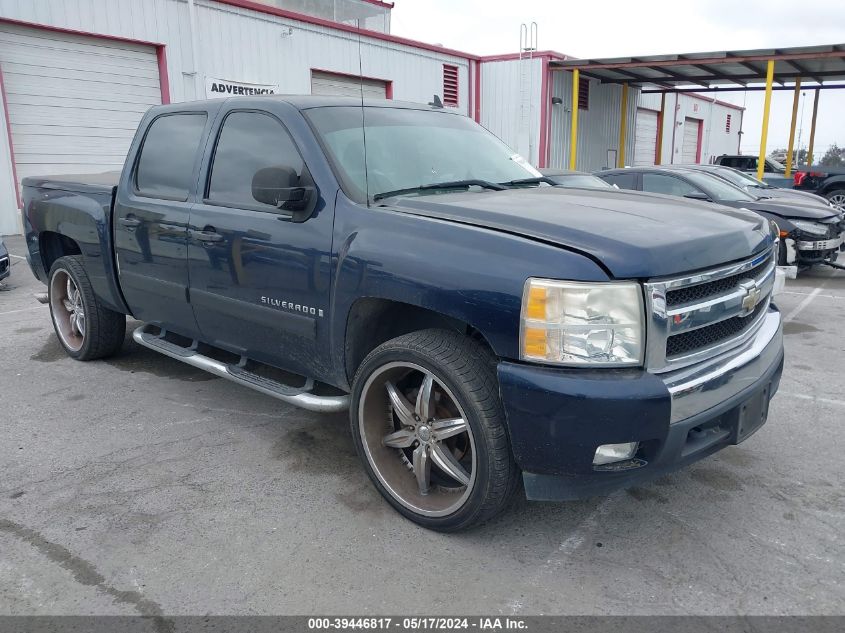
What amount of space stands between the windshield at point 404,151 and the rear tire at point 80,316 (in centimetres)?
263

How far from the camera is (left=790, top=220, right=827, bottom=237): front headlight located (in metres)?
8.45

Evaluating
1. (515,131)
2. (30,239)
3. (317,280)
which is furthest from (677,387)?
(515,131)

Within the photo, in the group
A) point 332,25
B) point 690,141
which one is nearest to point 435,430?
point 332,25

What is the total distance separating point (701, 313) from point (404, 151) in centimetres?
177

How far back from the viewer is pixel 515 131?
21.5 metres

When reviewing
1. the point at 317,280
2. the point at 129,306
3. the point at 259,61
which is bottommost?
the point at 129,306

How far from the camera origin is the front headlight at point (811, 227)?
8445mm

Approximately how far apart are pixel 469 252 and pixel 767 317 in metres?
1.69

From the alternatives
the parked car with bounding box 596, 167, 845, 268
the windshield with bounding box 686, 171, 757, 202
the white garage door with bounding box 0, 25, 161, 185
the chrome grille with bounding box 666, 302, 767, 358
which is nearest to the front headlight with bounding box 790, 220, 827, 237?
the parked car with bounding box 596, 167, 845, 268

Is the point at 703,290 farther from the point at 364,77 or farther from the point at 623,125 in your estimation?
the point at 623,125

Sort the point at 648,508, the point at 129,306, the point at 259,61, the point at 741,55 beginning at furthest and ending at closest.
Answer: the point at 741,55 < the point at 259,61 < the point at 129,306 < the point at 648,508

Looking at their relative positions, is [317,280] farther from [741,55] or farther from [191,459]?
[741,55]

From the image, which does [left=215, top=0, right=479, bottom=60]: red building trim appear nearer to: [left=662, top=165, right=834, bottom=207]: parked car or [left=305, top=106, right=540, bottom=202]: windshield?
[left=662, top=165, right=834, bottom=207]: parked car

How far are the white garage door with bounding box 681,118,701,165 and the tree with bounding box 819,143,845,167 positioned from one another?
6.10 metres
